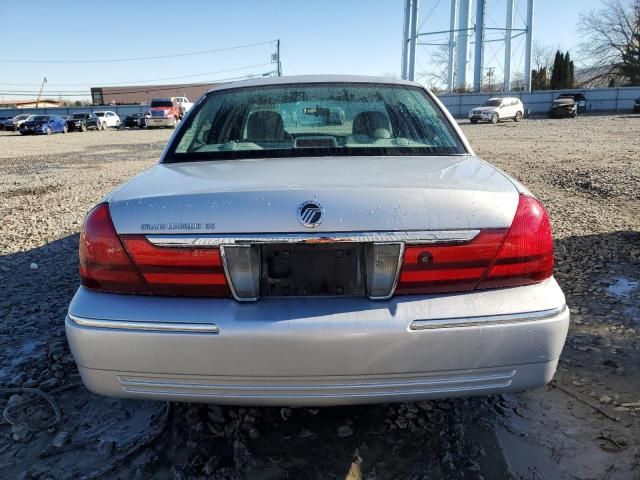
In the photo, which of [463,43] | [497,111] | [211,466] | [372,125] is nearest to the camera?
[211,466]

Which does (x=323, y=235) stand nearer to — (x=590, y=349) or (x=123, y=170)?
(x=590, y=349)

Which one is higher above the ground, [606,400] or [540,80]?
[540,80]

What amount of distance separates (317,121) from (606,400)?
2149 mm

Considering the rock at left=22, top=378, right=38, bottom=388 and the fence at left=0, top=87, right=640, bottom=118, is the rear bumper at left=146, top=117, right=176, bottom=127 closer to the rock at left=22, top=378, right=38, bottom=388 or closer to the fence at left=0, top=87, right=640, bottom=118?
the fence at left=0, top=87, right=640, bottom=118

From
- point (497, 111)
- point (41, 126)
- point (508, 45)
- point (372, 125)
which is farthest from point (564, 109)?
point (372, 125)

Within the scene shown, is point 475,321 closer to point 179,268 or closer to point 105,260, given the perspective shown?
point 179,268

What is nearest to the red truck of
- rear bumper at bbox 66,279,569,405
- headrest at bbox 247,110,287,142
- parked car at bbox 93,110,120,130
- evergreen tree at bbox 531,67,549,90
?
parked car at bbox 93,110,120,130

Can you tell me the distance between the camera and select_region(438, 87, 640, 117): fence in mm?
42031

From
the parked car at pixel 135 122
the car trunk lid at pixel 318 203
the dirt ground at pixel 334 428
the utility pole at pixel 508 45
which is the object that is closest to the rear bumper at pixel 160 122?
the parked car at pixel 135 122

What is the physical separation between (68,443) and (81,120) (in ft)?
135

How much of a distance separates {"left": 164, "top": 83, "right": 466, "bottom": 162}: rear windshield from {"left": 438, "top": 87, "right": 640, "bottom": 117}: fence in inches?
1660

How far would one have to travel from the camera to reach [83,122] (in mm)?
38750

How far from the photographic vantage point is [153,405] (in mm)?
2541

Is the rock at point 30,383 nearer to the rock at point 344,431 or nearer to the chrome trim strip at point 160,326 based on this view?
the chrome trim strip at point 160,326
